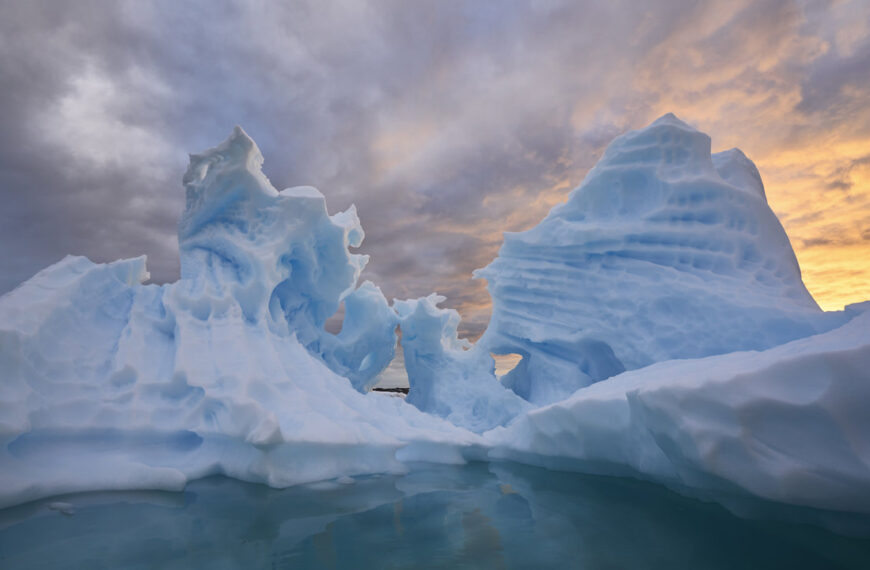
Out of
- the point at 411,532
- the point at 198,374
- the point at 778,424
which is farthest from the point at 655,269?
the point at 198,374

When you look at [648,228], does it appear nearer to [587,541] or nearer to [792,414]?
[792,414]

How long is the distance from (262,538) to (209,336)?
11.5 ft

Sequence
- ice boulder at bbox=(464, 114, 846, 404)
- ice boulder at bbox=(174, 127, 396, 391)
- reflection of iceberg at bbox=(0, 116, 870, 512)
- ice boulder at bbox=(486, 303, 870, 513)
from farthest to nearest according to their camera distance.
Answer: ice boulder at bbox=(174, 127, 396, 391) → ice boulder at bbox=(464, 114, 846, 404) → reflection of iceberg at bbox=(0, 116, 870, 512) → ice boulder at bbox=(486, 303, 870, 513)

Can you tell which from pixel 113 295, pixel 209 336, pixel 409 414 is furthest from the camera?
pixel 409 414

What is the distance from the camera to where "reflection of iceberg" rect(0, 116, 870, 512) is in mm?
2953

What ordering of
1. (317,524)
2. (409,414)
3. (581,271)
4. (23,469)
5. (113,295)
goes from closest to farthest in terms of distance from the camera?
(317,524) → (23,469) → (113,295) → (409,414) → (581,271)

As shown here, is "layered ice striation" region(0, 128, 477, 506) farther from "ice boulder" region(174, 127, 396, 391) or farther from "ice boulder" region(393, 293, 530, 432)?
"ice boulder" region(393, 293, 530, 432)

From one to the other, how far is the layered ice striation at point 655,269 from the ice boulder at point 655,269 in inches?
0.7

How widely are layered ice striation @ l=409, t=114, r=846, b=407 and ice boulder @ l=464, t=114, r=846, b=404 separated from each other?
0.7 inches

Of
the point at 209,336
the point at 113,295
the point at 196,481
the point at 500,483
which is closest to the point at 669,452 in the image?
the point at 500,483

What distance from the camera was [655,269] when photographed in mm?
7391

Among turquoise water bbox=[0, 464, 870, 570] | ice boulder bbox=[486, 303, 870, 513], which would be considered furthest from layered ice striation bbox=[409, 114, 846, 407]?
turquoise water bbox=[0, 464, 870, 570]

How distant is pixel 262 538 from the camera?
3.04 meters

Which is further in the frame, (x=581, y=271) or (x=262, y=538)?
(x=581, y=271)
